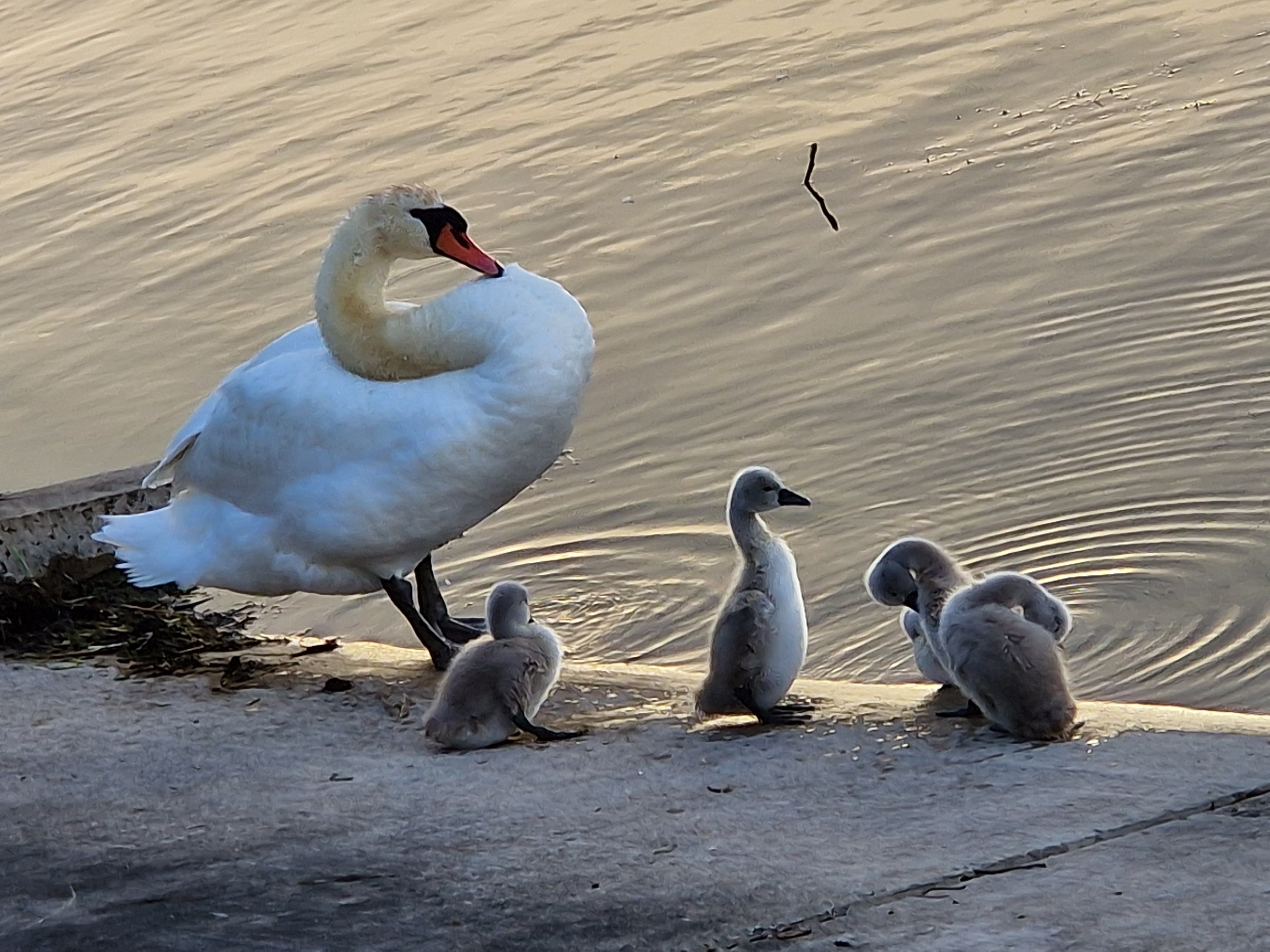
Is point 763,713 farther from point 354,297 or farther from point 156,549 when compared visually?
point 156,549

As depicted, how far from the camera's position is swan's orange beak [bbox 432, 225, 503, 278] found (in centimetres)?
638

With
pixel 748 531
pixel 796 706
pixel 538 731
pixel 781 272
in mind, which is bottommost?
pixel 796 706

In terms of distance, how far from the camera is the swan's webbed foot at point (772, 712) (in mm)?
5191

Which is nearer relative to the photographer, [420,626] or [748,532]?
[748,532]

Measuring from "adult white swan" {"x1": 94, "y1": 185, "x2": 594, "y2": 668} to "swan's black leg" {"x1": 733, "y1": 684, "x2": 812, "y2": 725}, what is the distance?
119cm

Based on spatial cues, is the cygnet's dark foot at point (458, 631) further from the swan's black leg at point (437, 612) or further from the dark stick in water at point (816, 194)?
the dark stick in water at point (816, 194)

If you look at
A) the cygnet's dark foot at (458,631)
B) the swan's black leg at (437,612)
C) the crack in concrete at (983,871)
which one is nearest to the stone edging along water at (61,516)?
the swan's black leg at (437,612)

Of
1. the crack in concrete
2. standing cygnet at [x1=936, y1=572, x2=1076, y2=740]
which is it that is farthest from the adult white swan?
the crack in concrete

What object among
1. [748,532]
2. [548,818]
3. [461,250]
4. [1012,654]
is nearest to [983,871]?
[1012,654]

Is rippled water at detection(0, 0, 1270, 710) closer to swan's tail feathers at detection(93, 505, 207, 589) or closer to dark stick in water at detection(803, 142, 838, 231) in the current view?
dark stick in water at detection(803, 142, 838, 231)

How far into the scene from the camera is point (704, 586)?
696 centimetres

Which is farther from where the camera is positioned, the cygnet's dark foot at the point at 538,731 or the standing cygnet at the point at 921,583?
the standing cygnet at the point at 921,583

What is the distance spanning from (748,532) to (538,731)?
0.96 metres

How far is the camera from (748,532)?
5.87 meters
